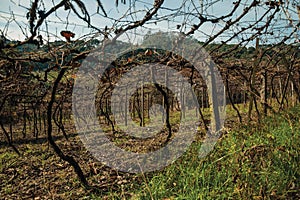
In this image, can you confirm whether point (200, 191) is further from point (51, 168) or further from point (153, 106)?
point (153, 106)

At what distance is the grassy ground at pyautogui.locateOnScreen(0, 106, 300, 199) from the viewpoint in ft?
7.11

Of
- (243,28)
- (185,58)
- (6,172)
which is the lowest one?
(6,172)

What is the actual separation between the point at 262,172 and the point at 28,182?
2.82m

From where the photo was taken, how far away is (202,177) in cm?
241

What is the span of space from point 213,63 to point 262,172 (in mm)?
4128

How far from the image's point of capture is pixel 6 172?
170 inches

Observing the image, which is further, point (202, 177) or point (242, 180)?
point (202, 177)

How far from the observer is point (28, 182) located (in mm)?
3633

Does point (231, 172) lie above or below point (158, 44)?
below

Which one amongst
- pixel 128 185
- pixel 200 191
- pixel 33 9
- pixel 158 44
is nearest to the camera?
pixel 33 9

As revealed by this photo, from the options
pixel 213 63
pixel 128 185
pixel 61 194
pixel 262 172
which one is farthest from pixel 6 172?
pixel 213 63

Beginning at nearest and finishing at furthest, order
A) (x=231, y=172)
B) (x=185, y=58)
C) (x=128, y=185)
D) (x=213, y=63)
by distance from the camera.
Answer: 1. (x=231, y=172)
2. (x=128, y=185)
3. (x=185, y=58)
4. (x=213, y=63)

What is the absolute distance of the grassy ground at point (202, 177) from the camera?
2168 millimetres

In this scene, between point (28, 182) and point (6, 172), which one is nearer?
point (28, 182)
